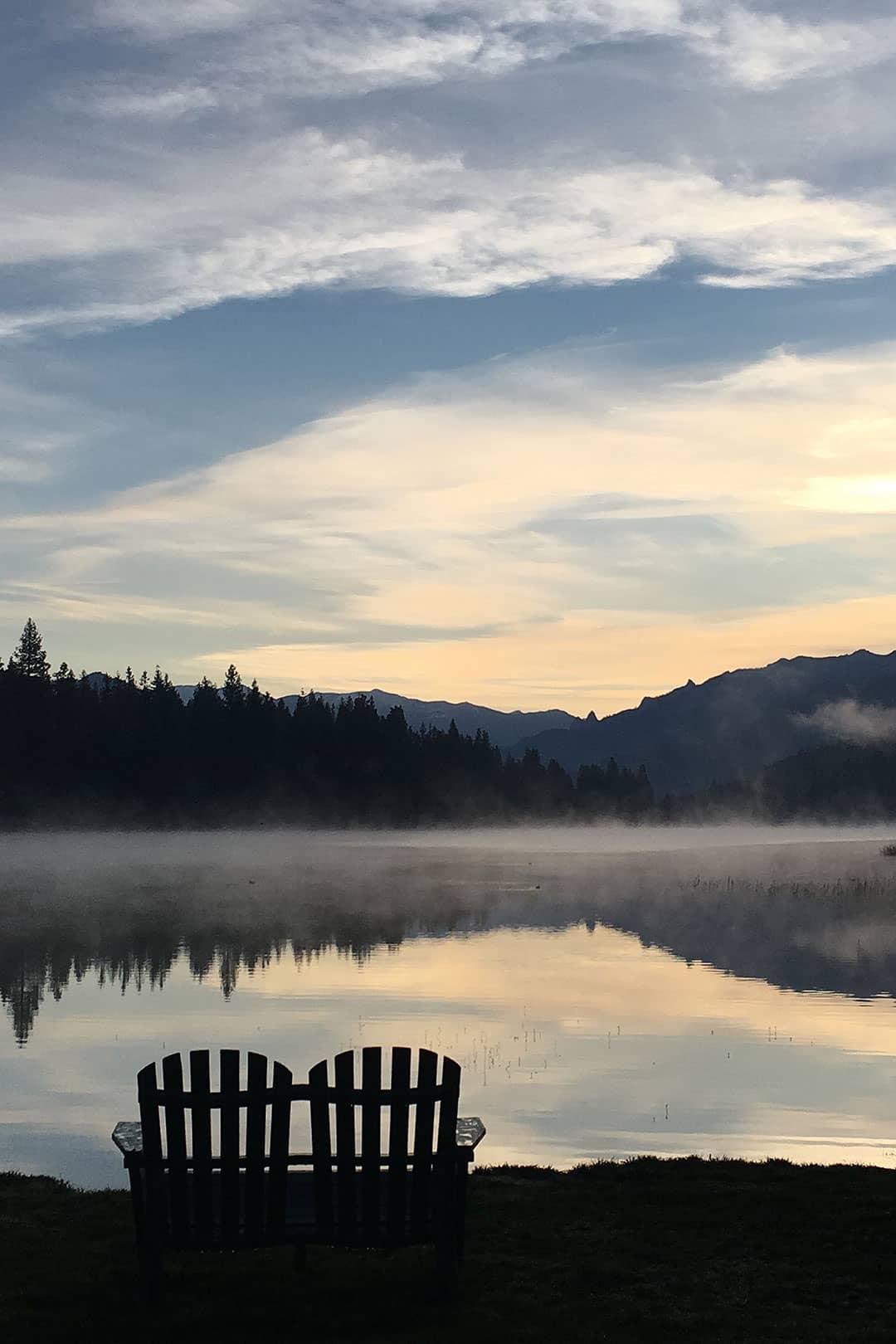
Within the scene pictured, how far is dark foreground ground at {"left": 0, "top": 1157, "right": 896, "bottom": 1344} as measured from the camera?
1112cm

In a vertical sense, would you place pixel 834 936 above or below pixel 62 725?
below

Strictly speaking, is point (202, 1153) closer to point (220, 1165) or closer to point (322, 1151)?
point (220, 1165)

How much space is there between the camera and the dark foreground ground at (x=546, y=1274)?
11.1 meters

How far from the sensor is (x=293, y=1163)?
12047 mm

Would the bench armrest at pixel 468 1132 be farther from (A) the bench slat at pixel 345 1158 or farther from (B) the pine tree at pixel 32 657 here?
(B) the pine tree at pixel 32 657

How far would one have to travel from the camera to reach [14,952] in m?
43.5

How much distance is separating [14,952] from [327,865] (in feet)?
196

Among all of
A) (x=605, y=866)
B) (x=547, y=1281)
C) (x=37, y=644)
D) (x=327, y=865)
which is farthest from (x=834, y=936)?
(x=37, y=644)

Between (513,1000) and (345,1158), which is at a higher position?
(345,1158)

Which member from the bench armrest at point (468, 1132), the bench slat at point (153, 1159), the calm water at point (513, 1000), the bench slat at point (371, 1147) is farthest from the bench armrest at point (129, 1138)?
the calm water at point (513, 1000)

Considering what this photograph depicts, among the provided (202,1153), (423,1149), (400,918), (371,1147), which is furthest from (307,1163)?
(400,918)

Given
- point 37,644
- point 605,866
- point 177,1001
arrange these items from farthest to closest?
1. point 37,644
2. point 605,866
3. point 177,1001

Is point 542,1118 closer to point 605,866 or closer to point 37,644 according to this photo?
point 605,866

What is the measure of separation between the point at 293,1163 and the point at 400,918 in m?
44.1
